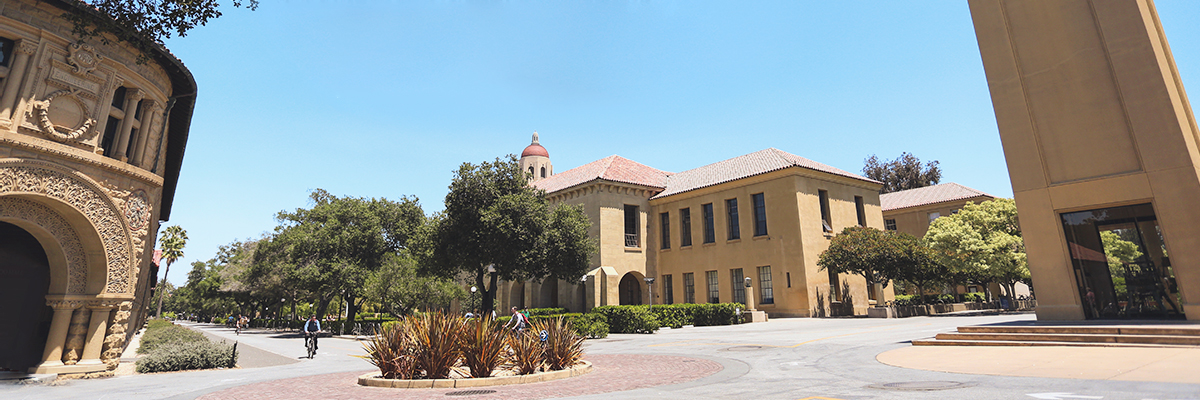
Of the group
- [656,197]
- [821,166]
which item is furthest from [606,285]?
[821,166]

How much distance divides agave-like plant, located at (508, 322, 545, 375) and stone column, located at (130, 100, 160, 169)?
12.4m

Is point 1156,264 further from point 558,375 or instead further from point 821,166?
point 821,166

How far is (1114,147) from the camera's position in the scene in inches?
547

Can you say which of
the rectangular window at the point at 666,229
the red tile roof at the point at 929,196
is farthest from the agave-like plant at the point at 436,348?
the red tile roof at the point at 929,196

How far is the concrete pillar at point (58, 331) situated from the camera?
12.8m

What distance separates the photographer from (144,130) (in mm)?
15078

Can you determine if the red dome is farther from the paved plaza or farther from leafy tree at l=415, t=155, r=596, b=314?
the paved plaza

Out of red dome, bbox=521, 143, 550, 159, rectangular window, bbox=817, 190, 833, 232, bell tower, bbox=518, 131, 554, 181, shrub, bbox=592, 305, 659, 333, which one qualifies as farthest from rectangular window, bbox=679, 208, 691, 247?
red dome, bbox=521, 143, 550, 159

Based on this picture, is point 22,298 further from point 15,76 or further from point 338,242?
point 338,242

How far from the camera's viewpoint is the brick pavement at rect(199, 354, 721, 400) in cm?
873

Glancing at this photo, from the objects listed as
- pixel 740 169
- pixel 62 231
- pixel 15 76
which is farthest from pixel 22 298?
pixel 740 169

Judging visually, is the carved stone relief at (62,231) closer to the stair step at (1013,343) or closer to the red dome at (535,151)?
the stair step at (1013,343)

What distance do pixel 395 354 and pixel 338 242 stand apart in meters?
32.8

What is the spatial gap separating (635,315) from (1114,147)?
17.5m
